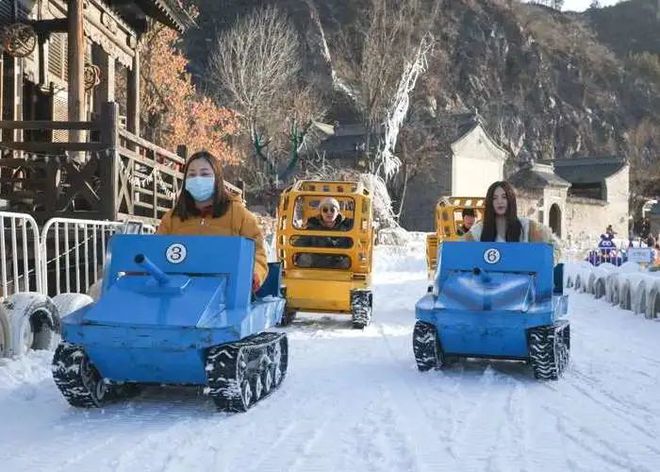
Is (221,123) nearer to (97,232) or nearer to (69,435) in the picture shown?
(97,232)

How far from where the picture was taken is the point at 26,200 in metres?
11.4

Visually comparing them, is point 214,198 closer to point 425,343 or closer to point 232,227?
point 232,227

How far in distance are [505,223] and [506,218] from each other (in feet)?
0.15

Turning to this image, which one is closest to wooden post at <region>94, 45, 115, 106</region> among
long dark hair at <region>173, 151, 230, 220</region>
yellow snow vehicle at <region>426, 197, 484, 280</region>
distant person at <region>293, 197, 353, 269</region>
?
yellow snow vehicle at <region>426, 197, 484, 280</region>

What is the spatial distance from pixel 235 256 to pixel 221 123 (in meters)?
25.4

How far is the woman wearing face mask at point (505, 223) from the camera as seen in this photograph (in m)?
6.48

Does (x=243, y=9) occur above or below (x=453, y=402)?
above

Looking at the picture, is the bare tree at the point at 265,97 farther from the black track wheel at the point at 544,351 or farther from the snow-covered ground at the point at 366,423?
the black track wheel at the point at 544,351

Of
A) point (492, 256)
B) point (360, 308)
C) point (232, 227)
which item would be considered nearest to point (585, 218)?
point (360, 308)

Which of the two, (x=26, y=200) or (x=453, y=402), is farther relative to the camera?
(x=26, y=200)

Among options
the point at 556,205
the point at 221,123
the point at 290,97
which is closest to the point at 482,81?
the point at 556,205

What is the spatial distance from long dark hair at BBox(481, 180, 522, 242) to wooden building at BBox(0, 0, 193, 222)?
5.36m

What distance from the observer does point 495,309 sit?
5.73m

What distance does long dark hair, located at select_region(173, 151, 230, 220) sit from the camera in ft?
17.3
